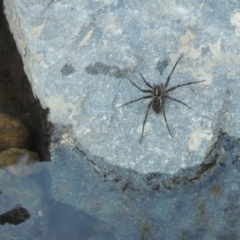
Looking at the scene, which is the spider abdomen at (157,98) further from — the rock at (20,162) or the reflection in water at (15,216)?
the reflection in water at (15,216)

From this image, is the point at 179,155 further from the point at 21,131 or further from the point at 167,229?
the point at 21,131

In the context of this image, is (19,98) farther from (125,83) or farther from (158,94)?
(158,94)

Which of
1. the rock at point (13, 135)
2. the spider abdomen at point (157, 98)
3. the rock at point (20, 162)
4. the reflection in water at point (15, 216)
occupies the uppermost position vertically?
the spider abdomen at point (157, 98)

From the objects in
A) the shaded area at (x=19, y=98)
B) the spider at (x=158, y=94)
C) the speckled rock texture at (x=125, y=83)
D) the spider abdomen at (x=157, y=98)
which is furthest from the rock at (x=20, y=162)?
the spider abdomen at (x=157, y=98)

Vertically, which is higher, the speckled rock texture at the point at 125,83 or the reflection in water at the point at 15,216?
the speckled rock texture at the point at 125,83

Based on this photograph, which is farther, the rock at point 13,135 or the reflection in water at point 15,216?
the rock at point 13,135

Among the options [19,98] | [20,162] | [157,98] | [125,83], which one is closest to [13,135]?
[20,162]
